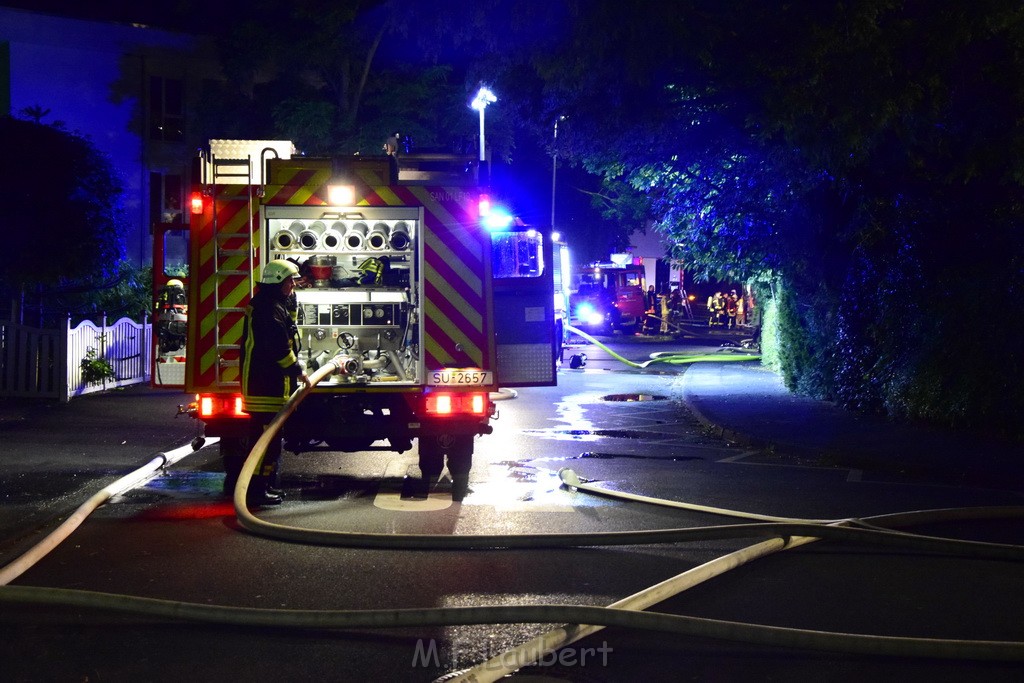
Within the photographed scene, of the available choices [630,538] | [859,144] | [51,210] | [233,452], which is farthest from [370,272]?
[51,210]

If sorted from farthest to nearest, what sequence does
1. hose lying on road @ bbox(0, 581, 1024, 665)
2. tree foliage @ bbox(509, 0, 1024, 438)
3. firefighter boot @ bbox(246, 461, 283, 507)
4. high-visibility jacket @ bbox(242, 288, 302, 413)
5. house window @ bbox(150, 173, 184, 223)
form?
house window @ bbox(150, 173, 184, 223)
tree foliage @ bbox(509, 0, 1024, 438)
firefighter boot @ bbox(246, 461, 283, 507)
high-visibility jacket @ bbox(242, 288, 302, 413)
hose lying on road @ bbox(0, 581, 1024, 665)

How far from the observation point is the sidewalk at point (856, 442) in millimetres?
10852

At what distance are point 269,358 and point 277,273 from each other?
656 mm

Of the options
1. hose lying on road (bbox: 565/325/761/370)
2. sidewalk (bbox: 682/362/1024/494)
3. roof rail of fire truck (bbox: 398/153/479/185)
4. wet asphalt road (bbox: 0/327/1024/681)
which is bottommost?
wet asphalt road (bbox: 0/327/1024/681)

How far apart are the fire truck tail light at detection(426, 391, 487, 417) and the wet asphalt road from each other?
73cm

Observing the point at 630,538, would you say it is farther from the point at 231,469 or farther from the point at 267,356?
the point at 231,469

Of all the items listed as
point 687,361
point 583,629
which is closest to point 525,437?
point 583,629

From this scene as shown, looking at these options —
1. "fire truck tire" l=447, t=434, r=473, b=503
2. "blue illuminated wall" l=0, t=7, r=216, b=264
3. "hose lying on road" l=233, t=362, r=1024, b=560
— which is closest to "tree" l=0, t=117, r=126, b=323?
"blue illuminated wall" l=0, t=7, r=216, b=264

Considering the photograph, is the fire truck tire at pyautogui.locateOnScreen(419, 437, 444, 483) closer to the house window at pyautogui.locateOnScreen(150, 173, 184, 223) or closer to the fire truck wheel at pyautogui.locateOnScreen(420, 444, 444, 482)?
the fire truck wheel at pyautogui.locateOnScreen(420, 444, 444, 482)

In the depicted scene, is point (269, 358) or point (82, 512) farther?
point (269, 358)

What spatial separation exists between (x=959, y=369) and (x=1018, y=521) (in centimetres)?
534

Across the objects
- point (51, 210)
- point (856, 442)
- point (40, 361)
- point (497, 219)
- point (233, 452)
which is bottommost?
point (856, 442)

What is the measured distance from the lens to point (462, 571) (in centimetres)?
662

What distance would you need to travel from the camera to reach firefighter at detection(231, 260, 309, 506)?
8609mm
